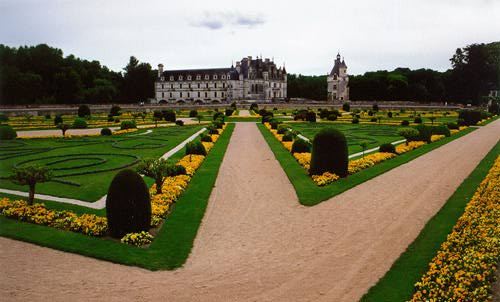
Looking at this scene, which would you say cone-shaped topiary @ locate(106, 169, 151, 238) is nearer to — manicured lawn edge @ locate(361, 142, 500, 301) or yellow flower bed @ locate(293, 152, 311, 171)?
manicured lawn edge @ locate(361, 142, 500, 301)

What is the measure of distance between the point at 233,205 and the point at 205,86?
9927 centimetres

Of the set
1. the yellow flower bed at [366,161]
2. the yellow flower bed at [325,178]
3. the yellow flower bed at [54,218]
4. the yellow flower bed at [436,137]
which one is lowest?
the yellow flower bed at [54,218]

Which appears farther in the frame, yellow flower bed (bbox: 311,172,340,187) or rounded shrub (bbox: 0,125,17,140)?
rounded shrub (bbox: 0,125,17,140)

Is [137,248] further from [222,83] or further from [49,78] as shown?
[222,83]

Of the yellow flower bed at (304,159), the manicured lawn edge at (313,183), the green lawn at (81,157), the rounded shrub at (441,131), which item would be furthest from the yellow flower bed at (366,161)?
the rounded shrub at (441,131)

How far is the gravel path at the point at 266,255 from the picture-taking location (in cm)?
783

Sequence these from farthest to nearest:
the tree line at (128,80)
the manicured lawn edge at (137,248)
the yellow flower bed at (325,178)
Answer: the tree line at (128,80), the yellow flower bed at (325,178), the manicured lawn edge at (137,248)

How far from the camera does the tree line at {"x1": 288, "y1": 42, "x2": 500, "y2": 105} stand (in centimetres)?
7975

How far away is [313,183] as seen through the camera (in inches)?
647

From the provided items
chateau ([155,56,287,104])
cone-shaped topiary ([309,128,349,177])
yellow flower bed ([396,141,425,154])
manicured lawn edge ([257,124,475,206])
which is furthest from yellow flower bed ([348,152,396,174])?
chateau ([155,56,287,104])

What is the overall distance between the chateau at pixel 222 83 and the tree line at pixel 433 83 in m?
9.89

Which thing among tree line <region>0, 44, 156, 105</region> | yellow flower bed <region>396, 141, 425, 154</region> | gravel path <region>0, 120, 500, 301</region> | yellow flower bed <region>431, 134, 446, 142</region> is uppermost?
tree line <region>0, 44, 156, 105</region>

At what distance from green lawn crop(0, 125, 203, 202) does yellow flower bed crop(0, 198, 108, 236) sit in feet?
6.27

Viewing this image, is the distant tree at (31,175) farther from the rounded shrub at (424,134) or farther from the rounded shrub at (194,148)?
the rounded shrub at (424,134)
